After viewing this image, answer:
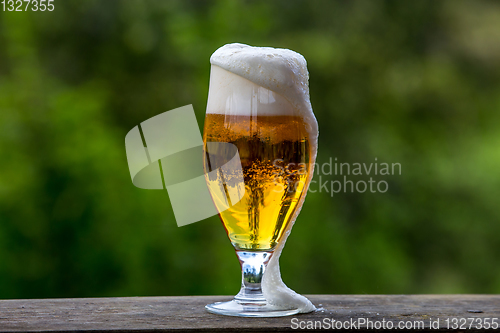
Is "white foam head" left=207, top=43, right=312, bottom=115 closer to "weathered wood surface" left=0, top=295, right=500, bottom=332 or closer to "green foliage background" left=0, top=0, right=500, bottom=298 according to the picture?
"weathered wood surface" left=0, top=295, right=500, bottom=332

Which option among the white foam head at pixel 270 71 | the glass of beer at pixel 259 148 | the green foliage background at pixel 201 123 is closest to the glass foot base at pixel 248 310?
the glass of beer at pixel 259 148

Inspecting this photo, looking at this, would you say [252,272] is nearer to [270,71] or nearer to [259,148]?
[259,148]

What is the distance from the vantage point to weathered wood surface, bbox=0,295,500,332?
2.41 feet

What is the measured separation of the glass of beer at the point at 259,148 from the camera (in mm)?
869

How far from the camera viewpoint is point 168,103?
2.93 meters

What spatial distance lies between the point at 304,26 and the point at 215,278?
56.9 inches

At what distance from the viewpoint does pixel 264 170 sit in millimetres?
869

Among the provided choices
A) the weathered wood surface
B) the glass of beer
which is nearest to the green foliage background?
the weathered wood surface

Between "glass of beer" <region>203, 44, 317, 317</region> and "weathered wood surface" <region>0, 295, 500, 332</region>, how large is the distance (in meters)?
0.06

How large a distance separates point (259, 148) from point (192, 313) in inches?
11.0

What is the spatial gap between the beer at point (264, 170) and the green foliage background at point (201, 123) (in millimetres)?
1757

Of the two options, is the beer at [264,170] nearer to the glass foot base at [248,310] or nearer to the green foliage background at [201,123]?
the glass foot base at [248,310]

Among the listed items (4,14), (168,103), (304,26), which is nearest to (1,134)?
(4,14)

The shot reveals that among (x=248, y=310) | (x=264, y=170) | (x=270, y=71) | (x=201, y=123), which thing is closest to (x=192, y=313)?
(x=248, y=310)
